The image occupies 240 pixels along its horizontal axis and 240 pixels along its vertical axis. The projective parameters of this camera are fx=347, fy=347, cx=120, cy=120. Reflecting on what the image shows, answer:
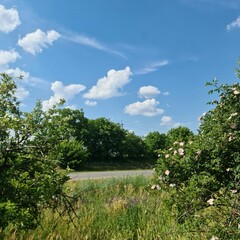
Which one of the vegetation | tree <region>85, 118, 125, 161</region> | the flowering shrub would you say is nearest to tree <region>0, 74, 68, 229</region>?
the vegetation

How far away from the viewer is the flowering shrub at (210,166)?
462cm

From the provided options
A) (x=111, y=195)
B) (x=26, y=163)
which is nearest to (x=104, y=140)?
(x=111, y=195)

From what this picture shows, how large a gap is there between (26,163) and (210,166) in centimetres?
279

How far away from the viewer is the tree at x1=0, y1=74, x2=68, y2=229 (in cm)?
292

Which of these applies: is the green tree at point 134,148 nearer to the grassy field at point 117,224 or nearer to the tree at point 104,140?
the tree at point 104,140

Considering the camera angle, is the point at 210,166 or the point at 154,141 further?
the point at 154,141

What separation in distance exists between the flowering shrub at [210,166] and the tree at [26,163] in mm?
2192

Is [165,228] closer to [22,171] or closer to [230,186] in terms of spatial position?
[230,186]

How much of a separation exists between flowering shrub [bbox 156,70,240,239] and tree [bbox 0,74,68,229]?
7.19 feet

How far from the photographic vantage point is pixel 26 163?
320 cm

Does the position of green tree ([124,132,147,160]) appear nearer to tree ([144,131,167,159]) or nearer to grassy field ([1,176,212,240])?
tree ([144,131,167,159])

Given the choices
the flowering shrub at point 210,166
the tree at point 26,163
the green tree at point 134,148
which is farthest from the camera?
the green tree at point 134,148

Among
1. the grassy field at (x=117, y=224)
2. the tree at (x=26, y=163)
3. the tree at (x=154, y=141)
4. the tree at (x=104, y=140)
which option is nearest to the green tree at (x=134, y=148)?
the tree at (x=154, y=141)

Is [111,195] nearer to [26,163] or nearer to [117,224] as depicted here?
[117,224]
